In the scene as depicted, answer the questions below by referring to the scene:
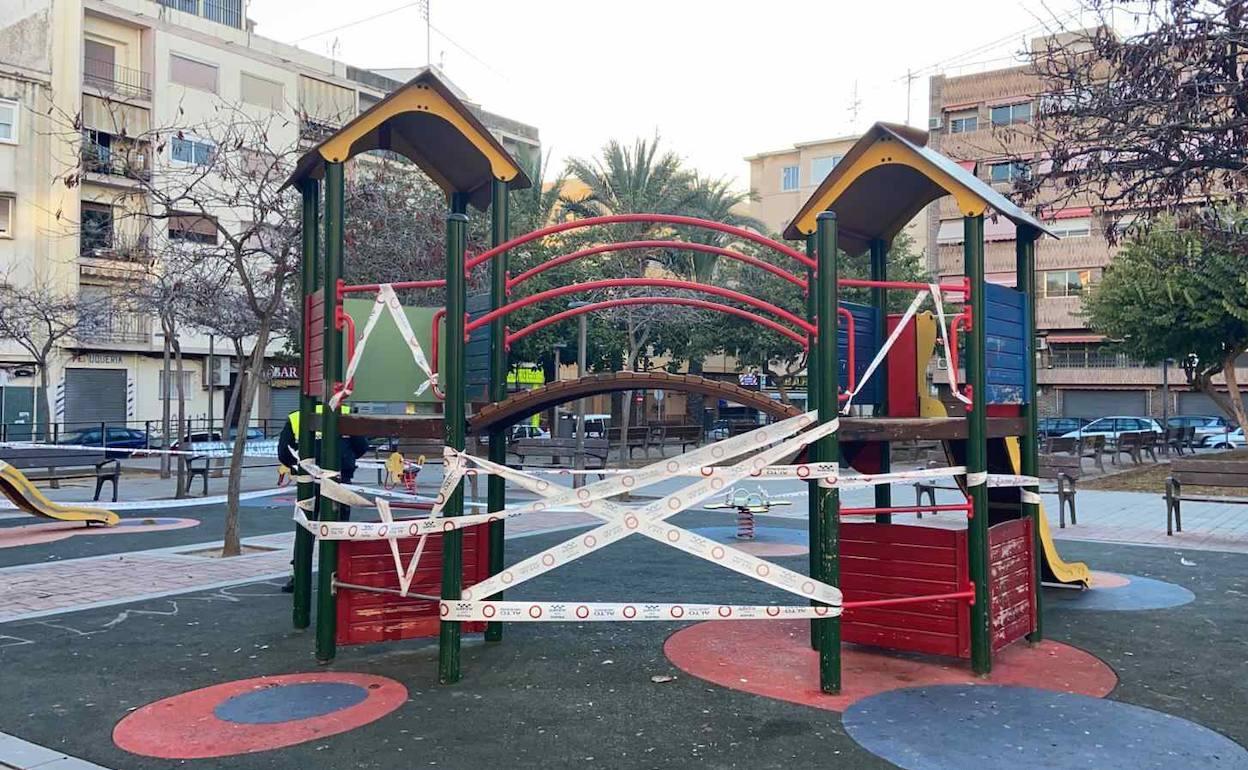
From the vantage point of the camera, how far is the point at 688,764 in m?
4.30

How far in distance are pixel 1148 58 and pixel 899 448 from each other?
69.2 feet

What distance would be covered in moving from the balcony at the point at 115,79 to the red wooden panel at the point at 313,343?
110ft

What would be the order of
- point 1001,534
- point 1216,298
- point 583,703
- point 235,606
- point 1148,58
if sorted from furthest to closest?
1. point 1216,298
2. point 1148,58
3. point 235,606
4. point 1001,534
5. point 583,703

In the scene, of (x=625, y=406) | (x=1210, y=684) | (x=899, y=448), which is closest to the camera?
(x=1210, y=684)

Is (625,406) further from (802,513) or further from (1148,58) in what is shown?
(1148,58)

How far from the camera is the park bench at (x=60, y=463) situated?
1529cm

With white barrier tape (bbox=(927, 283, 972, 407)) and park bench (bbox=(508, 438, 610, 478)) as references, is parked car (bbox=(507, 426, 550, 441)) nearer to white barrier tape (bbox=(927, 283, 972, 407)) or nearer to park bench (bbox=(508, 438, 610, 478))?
park bench (bbox=(508, 438, 610, 478))

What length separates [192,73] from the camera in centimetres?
3819

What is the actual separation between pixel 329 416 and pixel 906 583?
12.1 feet

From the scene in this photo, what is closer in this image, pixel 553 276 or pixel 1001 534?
pixel 1001 534

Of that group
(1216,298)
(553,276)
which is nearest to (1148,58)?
(1216,298)

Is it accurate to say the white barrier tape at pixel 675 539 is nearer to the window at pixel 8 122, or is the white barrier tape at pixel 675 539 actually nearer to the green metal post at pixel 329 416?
the green metal post at pixel 329 416

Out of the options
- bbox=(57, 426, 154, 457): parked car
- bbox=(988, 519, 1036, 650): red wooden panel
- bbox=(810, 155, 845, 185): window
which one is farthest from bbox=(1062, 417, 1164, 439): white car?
bbox=(988, 519, 1036, 650): red wooden panel

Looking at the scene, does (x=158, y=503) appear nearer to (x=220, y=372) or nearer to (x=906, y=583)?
(x=906, y=583)
